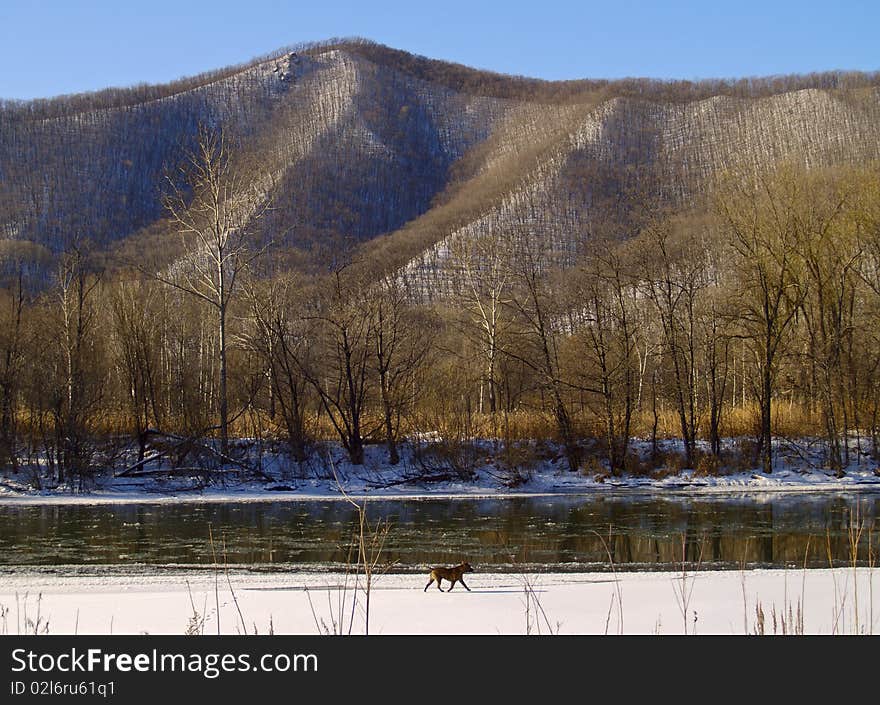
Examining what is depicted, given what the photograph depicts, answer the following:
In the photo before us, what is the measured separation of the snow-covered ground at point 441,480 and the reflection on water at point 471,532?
1970 millimetres

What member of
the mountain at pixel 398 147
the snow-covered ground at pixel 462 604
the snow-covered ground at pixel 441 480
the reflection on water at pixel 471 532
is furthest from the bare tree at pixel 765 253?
the mountain at pixel 398 147

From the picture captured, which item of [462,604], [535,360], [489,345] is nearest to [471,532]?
[462,604]

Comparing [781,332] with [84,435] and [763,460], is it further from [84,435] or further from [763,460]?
[84,435]

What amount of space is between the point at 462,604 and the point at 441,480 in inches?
727

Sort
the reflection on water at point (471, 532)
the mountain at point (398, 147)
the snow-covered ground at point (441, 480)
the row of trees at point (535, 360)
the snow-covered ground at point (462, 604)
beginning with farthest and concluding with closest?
1. the mountain at point (398, 147)
2. the row of trees at point (535, 360)
3. the snow-covered ground at point (441, 480)
4. the reflection on water at point (471, 532)
5. the snow-covered ground at point (462, 604)

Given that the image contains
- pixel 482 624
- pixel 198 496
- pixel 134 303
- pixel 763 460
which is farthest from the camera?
pixel 134 303

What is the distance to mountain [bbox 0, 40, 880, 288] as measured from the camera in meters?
→ 111

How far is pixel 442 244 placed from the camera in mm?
102375

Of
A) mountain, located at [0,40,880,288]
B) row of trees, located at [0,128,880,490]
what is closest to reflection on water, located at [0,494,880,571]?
row of trees, located at [0,128,880,490]

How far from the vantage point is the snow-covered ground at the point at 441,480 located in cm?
2544

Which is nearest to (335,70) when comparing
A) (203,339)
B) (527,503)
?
(203,339)

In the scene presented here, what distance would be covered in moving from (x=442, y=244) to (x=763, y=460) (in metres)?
76.3

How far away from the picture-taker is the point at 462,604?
30.0ft

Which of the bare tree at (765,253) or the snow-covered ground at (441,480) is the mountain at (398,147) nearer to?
the bare tree at (765,253)
